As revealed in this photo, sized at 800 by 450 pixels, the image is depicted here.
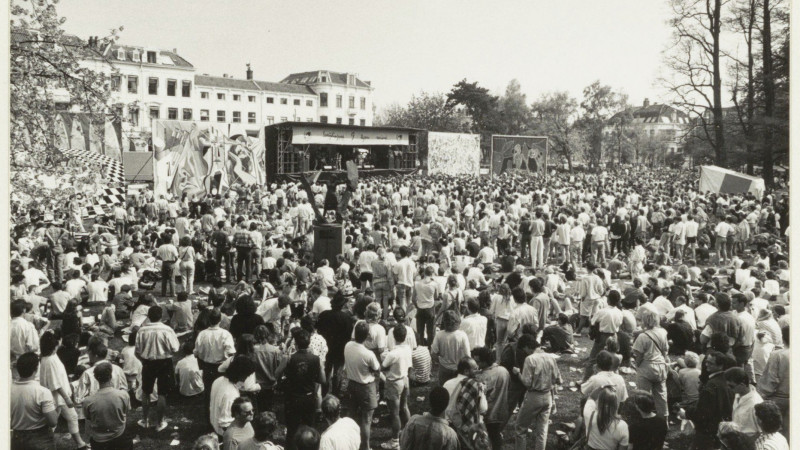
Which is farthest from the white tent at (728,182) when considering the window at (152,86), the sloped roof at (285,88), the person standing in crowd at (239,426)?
the sloped roof at (285,88)

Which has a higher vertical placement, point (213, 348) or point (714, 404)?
point (213, 348)

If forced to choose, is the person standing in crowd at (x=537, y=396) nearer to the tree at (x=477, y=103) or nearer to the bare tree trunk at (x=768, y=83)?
the bare tree trunk at (x=768, y=83)

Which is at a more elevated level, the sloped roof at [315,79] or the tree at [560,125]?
the sloped roof at [315,79]

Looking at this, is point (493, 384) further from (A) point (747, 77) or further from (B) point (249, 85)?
(B) point (249, 85)

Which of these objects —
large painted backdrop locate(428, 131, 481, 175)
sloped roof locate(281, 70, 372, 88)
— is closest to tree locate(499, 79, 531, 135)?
sloped roof locate(281, 70, 372, 88)

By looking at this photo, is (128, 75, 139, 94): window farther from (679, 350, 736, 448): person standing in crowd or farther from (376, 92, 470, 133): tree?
(679, 350, 736, 448): person standing in crowd

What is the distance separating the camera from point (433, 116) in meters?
70.8

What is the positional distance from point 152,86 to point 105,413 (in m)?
56.4

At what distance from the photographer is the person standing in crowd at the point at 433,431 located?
4.77 meters

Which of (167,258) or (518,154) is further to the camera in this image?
(518,154)

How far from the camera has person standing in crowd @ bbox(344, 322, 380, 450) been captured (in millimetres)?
6359

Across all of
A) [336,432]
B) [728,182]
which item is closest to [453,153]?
[728,182]

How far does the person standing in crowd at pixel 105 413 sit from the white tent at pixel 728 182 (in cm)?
2392

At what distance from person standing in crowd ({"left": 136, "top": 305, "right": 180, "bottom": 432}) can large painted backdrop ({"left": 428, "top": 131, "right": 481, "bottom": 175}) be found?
123 ft
